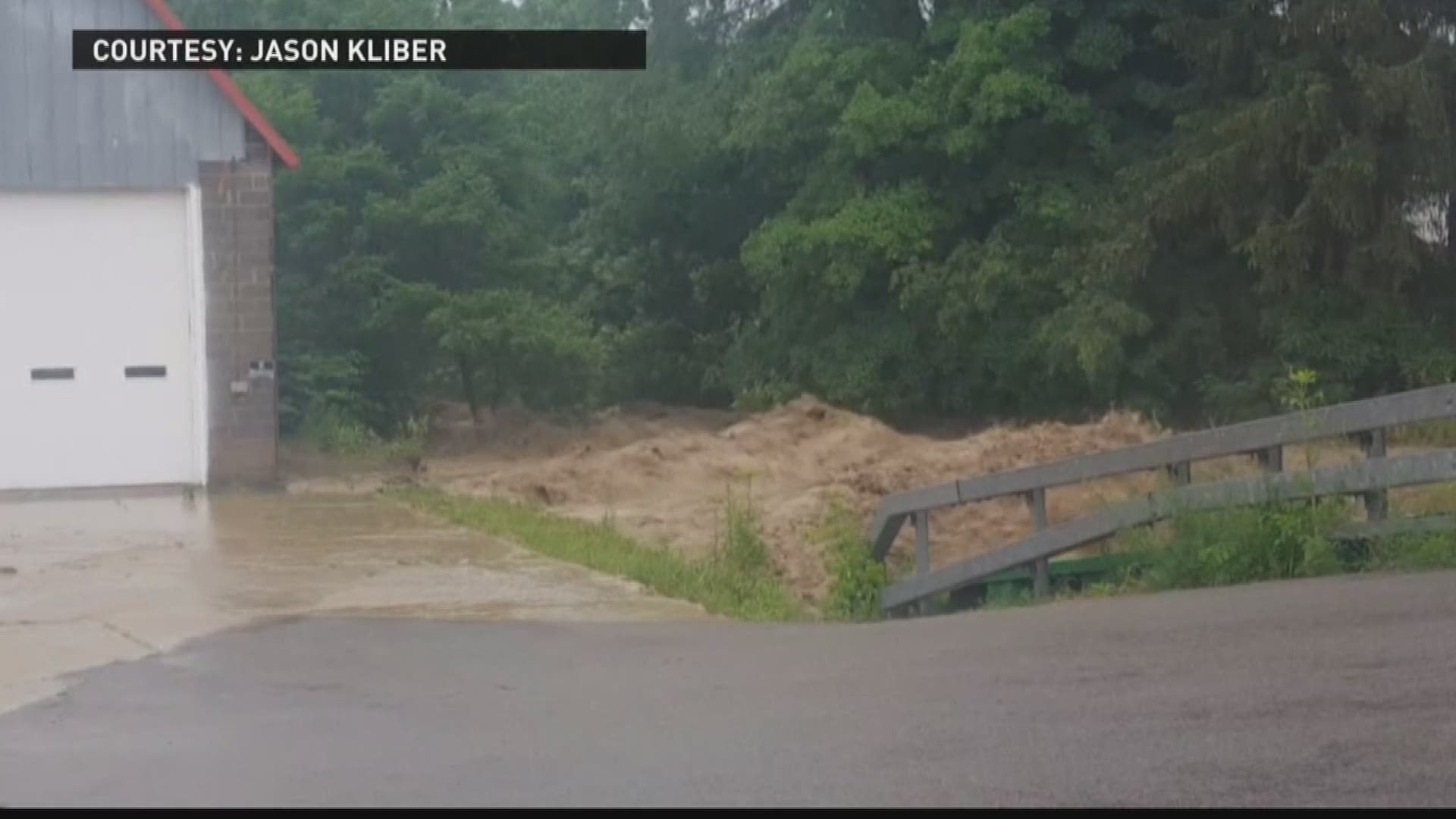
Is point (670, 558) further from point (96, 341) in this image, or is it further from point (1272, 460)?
point (96, 341)

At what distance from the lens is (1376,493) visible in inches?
424

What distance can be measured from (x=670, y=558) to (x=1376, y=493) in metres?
5.65

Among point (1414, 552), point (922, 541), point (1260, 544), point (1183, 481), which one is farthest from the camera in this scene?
point (922, 541)

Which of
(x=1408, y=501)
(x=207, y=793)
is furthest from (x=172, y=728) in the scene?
(x=1408, y=501)

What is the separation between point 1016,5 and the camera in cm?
2638

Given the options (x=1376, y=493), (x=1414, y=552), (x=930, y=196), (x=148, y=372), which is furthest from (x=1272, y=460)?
(x=930, y=196)

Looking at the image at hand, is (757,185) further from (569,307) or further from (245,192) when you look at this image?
(245,192)

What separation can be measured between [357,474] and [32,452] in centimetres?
350

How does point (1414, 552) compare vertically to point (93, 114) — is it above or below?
below

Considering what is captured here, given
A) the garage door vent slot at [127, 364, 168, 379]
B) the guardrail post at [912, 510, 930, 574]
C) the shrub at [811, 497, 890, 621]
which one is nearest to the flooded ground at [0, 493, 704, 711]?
the shrub at [811, 497, 890, 621]

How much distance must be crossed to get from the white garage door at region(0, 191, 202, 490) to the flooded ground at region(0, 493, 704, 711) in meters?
1.97

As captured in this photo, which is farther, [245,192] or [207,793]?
[245,192]

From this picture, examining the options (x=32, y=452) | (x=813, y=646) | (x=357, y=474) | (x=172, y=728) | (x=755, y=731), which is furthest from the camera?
(x=357, y=474)

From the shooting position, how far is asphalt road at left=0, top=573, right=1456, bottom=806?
696 centimetres
